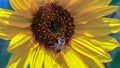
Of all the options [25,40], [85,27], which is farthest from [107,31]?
[25,40]

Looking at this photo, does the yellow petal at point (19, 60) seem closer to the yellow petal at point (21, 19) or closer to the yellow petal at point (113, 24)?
the yellow petal at point (21, 19)

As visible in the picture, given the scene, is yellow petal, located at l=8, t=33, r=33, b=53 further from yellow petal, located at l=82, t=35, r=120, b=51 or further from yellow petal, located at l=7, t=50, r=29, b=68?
yellow petal, located at l=82, t=35, r=120, b=51

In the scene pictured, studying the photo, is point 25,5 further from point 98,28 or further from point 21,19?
point 98,28

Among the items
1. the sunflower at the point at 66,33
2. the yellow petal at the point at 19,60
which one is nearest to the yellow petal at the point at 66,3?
the sunflower at the point at 66,33

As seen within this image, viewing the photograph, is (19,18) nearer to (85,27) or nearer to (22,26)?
(22,26)

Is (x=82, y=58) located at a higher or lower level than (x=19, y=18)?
lower

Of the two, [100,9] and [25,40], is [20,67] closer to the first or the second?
[25,40]
